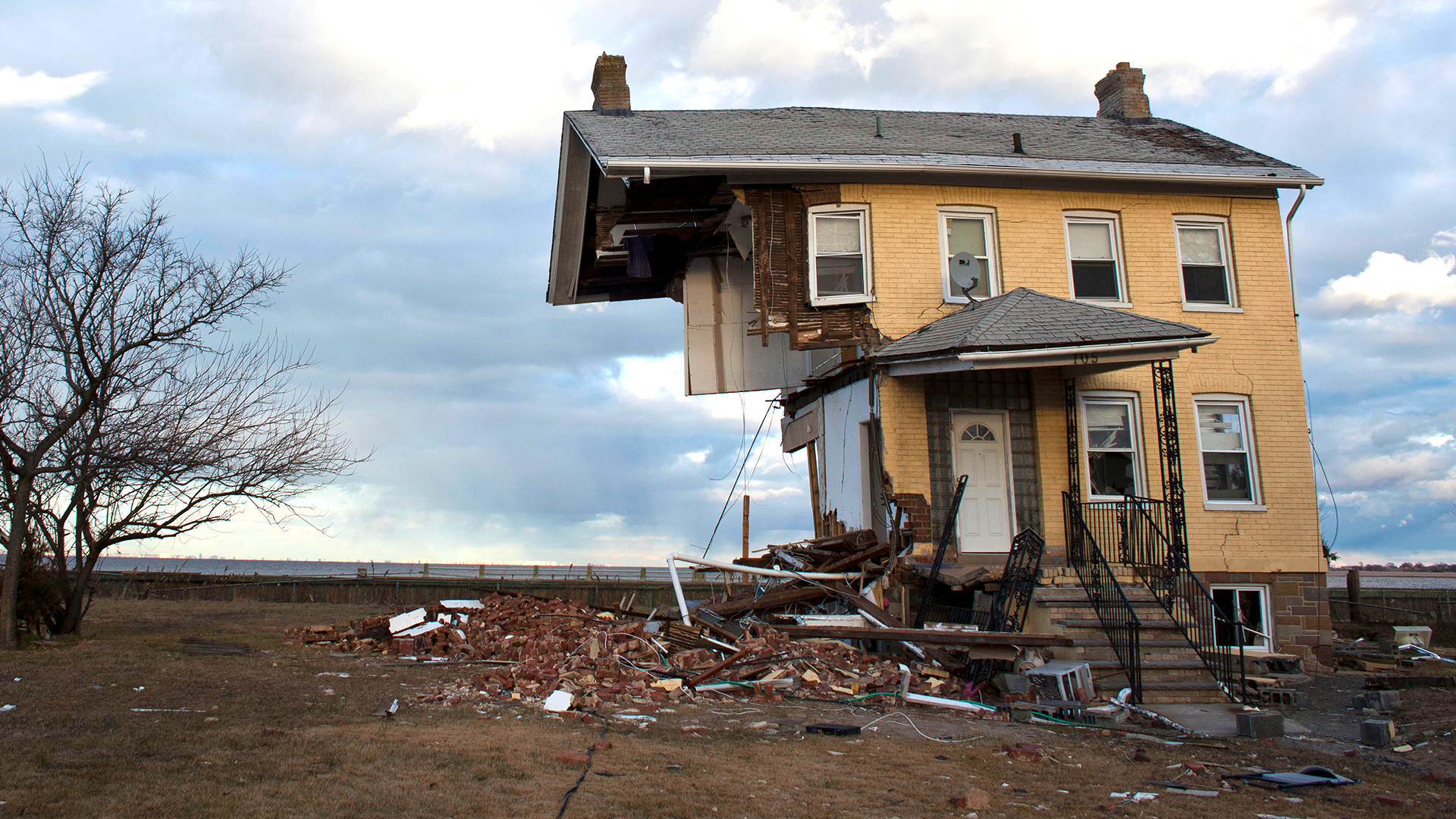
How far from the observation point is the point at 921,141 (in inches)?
616

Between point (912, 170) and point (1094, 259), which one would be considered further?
point (1094, 259)

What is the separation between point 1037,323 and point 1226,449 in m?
4.53

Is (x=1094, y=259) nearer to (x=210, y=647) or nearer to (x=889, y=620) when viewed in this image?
(x=889, y=620)

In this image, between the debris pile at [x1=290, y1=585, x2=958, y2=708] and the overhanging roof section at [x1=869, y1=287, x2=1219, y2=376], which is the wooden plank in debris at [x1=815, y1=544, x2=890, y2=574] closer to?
the debris pile at [x1=290, y1=585, x2=958, y2=708]

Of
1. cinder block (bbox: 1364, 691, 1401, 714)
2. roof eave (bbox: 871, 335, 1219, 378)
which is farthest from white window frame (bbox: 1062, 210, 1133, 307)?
cinder block (bbox: 1364, 691, 1401, 714)

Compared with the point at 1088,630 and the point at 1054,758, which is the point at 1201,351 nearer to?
the point at 1088,630

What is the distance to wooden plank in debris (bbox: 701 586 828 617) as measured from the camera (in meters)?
12.9

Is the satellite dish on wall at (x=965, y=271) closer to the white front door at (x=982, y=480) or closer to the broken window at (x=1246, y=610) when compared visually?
the white front door at (x=982, y=480)

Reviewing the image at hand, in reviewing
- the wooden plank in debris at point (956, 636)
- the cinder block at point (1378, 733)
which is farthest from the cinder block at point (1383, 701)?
the wooden plank in debris at point (956, 636)

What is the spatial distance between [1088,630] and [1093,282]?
633 centimetres

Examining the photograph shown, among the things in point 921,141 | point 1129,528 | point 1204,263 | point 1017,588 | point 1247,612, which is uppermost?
point 921,141

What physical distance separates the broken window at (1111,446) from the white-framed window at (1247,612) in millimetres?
1973

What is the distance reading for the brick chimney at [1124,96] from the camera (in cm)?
1872

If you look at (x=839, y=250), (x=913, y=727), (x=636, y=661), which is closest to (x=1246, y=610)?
(x=839, y=250)
